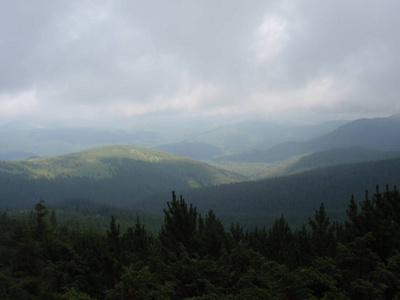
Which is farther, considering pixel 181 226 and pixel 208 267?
pixel 181 226

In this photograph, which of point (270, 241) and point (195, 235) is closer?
point (195, 235)

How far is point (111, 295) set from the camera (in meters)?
13.3

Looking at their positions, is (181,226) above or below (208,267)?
above

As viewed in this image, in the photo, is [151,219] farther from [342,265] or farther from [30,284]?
[342,265]

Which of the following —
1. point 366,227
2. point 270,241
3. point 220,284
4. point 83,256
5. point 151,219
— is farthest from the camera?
point 151,219

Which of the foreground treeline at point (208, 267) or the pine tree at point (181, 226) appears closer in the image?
the foreground treeline at point (208, 267)

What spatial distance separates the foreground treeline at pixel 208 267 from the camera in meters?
13.1

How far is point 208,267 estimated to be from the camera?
16.6m

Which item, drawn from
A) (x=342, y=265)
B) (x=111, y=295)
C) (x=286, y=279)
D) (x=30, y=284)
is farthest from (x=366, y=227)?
(x=30, y=284)

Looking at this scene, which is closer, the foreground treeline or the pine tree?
the foreground treeline

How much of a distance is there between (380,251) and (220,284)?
1219 centimetres

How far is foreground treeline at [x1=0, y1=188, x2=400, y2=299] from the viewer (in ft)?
43.0

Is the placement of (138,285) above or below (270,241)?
above

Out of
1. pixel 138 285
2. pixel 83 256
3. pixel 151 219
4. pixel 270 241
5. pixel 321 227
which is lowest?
pixel 151 219
